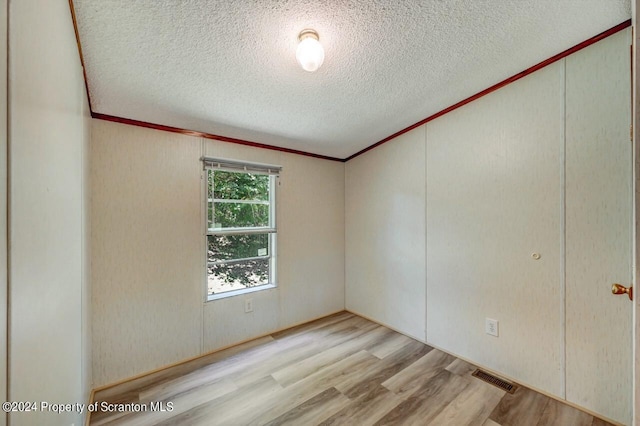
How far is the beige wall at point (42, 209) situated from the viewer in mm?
533

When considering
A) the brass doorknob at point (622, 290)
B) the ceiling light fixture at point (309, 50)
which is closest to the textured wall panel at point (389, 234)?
the brass doorknob at point (622, 290)

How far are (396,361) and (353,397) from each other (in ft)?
2.02

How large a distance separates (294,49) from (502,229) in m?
2.03

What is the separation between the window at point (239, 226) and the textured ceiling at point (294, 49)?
1.63 ft

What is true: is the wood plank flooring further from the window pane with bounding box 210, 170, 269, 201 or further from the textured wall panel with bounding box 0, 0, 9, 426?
the textured wall panel with bounding box 0, 0, 9, 426

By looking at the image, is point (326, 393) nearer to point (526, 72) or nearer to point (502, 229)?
point (502, 229)

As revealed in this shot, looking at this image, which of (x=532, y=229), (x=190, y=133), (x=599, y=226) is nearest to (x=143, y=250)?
(x=190, y=133)

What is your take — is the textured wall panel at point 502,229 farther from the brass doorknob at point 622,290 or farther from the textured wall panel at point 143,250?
the textured wall panel at point 143,250

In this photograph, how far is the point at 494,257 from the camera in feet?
7.07

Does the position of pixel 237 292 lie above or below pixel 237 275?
below

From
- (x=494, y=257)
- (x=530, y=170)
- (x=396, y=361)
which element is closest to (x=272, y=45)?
(x=530, y=170)

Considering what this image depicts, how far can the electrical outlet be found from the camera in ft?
7.06

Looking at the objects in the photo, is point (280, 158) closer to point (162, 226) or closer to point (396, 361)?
point (162, 226)

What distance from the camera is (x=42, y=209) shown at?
2.32 ft
